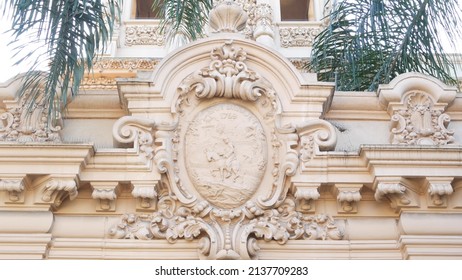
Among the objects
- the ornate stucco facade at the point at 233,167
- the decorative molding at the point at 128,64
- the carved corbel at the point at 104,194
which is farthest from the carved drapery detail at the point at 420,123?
the decorative molding at the point at 128,64

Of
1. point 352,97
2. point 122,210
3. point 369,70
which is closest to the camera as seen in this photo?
point 122,210

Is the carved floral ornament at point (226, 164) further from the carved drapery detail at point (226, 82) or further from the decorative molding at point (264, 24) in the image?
the decorative molding at point (264, 24)

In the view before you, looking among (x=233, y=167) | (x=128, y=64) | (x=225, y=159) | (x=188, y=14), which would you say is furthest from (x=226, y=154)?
(x=128, y=64)

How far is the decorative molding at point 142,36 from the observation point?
17.9 metres

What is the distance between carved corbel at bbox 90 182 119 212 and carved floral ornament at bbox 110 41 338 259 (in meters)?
0.25

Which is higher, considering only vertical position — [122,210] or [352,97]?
[352,97]

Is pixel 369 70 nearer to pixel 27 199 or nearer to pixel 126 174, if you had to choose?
pixel 126 174

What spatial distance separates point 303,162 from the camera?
22.9 ft

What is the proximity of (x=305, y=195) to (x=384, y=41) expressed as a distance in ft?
11.7

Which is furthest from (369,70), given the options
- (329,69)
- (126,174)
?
(126,174)

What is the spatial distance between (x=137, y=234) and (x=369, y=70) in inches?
178

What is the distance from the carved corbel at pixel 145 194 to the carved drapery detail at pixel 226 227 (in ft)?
0.27

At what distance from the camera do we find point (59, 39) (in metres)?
7.08

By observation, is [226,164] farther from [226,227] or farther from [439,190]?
[439,190]
